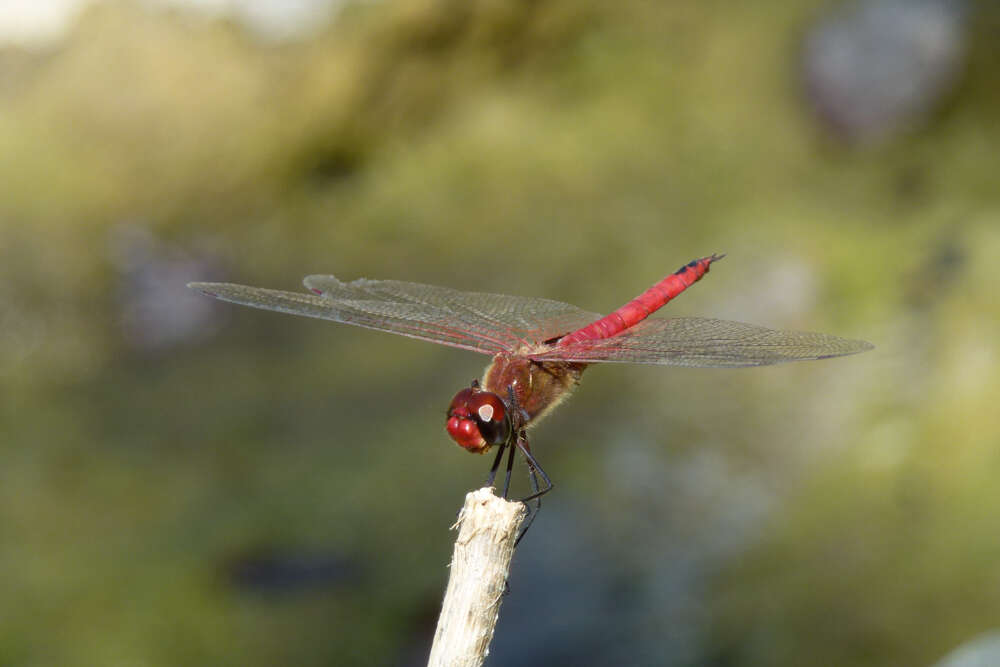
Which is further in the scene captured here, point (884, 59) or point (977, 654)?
point (884, 59)

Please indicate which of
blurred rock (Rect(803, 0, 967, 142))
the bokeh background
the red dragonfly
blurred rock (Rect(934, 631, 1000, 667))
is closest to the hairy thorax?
the red dragonfly

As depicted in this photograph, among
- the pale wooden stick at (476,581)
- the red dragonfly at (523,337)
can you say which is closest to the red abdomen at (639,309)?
the red dragonfly at (523,337)

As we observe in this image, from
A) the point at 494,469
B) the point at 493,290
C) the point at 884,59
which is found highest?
the point at 884,59

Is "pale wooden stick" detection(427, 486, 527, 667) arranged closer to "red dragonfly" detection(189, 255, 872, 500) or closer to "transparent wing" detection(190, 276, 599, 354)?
"red dragonfly" detection(189, 255, 872, 500)

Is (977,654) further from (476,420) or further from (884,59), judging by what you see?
(884,59)

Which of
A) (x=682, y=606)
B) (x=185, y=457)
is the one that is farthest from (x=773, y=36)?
(x=185, y=457)

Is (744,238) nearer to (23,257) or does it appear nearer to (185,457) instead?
(185,457)

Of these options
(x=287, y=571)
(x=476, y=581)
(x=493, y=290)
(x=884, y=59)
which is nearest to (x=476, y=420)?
(x=476, y=581)
